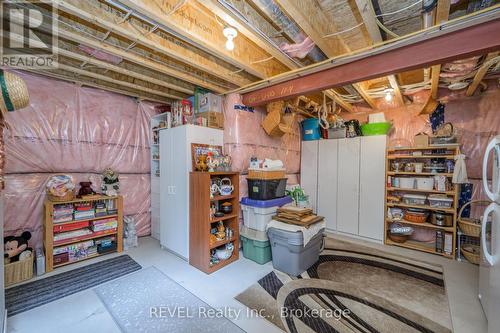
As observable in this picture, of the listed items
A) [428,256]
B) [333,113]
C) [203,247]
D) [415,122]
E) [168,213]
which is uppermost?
[333,113]

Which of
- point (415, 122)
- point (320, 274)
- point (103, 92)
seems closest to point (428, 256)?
point (320, 274)

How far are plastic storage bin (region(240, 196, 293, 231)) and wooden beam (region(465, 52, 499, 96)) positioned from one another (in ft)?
9.68

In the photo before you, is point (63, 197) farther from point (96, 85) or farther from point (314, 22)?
point (314, 22)

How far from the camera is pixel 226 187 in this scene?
288 centimetres

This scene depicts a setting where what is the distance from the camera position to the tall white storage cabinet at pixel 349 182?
3.72 m

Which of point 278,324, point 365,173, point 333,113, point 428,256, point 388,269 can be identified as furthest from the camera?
point 333,113

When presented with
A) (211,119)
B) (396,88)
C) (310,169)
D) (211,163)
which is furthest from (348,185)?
(211,119)

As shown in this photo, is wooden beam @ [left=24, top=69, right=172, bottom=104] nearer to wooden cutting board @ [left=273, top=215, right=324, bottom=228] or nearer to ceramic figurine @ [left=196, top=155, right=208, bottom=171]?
ceramic figurine @ [left=196, top=155, right=208, bottom=171]

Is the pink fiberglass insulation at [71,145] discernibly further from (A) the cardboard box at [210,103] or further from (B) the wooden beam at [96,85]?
(A) the cardboard box at [210,103]

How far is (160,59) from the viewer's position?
2502 millimetres

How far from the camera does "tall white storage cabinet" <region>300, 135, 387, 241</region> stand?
3719 mm

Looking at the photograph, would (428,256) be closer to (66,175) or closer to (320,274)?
(320,274)

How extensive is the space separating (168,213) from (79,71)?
2250mm

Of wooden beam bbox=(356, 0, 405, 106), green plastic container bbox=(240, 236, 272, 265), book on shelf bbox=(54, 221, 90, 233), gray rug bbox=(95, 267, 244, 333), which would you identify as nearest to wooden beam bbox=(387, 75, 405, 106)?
wooden beam bbox=(356, 0, 405, 106)
